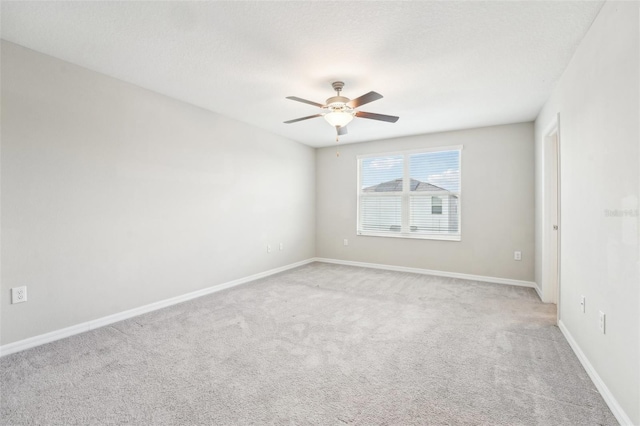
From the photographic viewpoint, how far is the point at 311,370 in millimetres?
2158

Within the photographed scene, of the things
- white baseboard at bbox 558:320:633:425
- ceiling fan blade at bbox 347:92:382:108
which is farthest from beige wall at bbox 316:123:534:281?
ceiling fan blade at bbox 347:92:382:108

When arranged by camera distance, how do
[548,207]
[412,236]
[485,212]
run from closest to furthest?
[548,207] → [485,212] → [412,236]

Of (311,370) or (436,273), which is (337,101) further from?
(436,273)

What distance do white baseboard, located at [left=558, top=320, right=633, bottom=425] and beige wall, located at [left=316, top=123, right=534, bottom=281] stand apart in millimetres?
2204

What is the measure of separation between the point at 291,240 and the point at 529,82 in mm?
4122

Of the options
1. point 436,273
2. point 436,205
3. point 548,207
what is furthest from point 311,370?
point 436,205

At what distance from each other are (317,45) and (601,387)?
2979mm

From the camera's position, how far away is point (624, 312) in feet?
5.32

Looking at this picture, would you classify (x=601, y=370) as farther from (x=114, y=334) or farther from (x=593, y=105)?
(x=114, y=334)

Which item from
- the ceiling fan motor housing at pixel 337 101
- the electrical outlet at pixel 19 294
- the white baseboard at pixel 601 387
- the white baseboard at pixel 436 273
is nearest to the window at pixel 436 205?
the white baseboard at pixel 436 273

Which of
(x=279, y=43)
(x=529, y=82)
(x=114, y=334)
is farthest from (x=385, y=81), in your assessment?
(x=114, y=334)

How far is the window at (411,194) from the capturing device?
5.07 metres

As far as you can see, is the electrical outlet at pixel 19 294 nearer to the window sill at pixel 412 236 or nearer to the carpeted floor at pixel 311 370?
the carpeted floor at pixel 311 370

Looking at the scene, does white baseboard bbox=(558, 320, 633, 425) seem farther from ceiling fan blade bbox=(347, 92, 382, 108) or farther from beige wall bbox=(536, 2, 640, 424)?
→ ceiling fan blade bbox=(347, 92, 382, 108)
